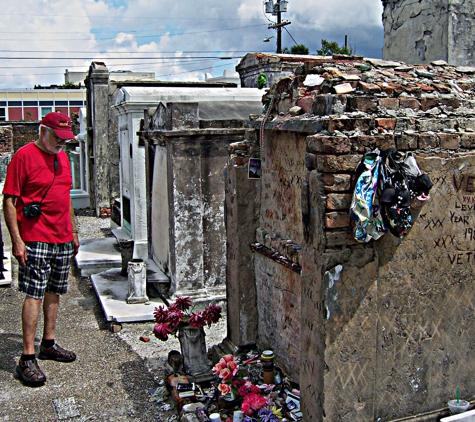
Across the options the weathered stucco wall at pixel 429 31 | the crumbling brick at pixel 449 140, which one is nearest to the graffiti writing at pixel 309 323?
the crumbling brick at pixel 449 140

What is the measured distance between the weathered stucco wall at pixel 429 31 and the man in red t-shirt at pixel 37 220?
421cm

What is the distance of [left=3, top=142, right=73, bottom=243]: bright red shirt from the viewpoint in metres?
5.24

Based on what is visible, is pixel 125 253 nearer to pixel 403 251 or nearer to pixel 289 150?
pixel 289 150

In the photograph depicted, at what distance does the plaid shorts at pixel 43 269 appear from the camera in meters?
5.33

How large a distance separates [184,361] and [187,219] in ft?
8.95

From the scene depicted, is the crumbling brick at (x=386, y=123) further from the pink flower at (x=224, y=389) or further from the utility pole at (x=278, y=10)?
the utility pole at (x=278, y=10)

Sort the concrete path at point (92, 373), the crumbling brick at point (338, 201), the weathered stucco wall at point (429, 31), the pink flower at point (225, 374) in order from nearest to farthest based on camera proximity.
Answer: the crumbling brick at point (338, 201) → the pink flower at point (225, 374) → the concrete path at point (92, 373) → the weathered stucco wall at point (429, 31)

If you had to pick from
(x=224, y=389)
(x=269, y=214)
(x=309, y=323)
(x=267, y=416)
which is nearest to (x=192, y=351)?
(x=224, y=389)

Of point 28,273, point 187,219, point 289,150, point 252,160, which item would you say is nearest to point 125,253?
point 187,219

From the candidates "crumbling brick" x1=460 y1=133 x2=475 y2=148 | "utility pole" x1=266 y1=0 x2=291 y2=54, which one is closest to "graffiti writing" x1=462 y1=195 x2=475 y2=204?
"crumbling brick" x1=460 y1=133 x2=475 y2=148

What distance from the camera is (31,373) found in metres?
5.31

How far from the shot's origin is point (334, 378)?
3760mm

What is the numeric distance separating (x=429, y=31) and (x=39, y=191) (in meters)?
4.69

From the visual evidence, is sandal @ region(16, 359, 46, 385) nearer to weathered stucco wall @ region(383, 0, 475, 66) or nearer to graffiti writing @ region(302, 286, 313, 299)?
graffiti writing @ region(302, 286, 313, 299)
